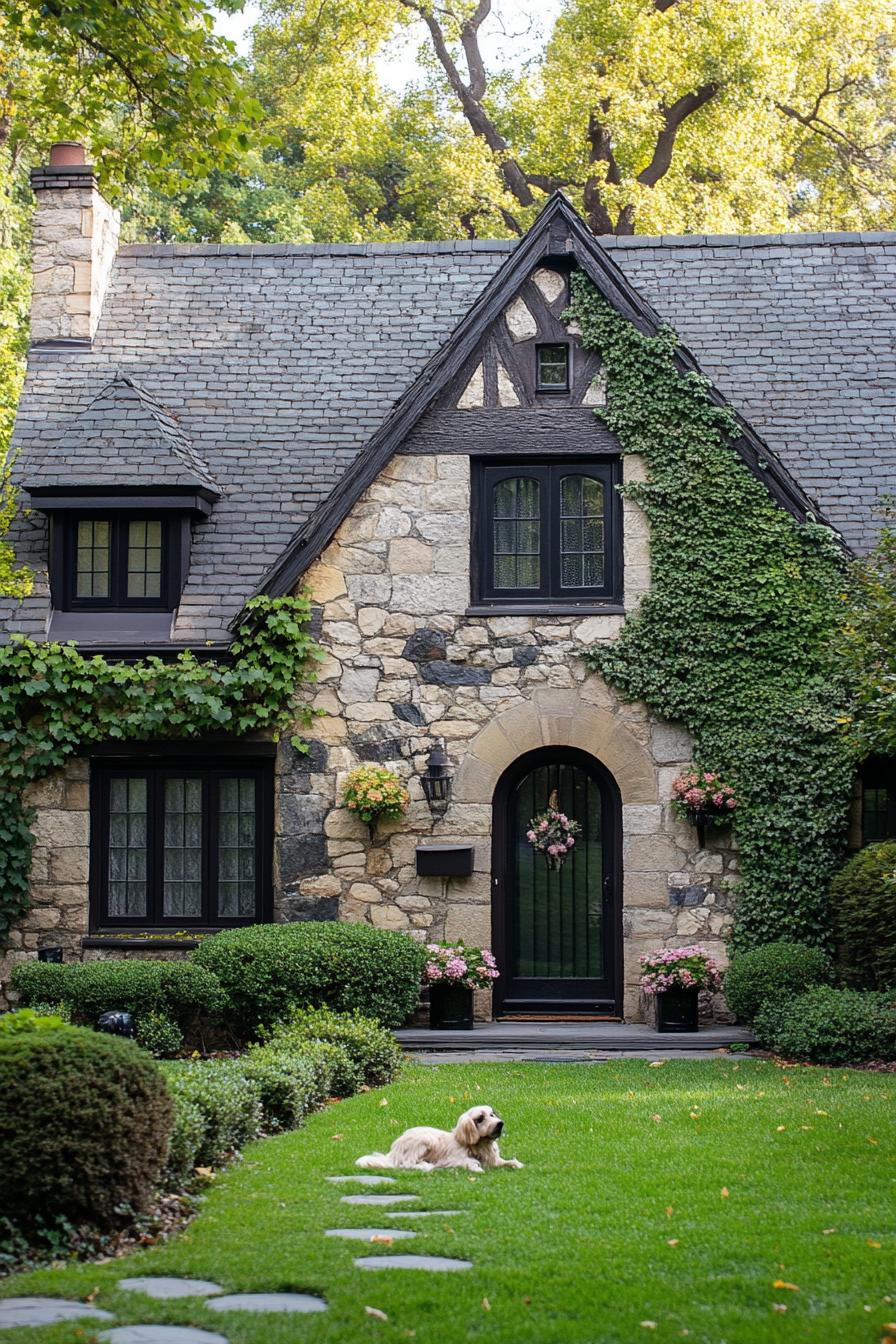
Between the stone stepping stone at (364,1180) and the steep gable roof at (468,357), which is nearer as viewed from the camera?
the stone stepping stone at (364,1180)

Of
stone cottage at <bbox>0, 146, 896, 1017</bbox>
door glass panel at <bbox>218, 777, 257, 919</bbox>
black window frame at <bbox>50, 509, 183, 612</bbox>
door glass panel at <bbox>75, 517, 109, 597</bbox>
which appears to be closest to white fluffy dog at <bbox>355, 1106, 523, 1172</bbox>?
stone cottage at <bbox>0, 146, 896, 1017</bbox>

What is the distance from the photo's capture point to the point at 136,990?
41.6 feet

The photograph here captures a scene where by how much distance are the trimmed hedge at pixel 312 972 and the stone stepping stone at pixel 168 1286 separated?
659 centimetres

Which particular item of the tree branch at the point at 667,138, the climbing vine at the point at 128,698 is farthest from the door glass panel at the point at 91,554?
the tree branch at the point at 667,138

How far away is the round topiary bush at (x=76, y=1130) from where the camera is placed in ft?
21.3

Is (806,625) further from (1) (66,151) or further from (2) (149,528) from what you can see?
(1) (66,151)

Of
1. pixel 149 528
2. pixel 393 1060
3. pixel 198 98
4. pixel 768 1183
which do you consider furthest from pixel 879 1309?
pixel 149 528

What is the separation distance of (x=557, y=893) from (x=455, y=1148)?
6372 mm

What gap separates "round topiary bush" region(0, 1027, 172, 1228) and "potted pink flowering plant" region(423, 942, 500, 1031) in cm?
659

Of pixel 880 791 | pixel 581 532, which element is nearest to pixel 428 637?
pixel 581 532

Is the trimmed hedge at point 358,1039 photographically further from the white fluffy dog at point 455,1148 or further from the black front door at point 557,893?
the white fluffy dog at point 455,1148

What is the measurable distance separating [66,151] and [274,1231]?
44.6 feet

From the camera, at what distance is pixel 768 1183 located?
7766 millimetres

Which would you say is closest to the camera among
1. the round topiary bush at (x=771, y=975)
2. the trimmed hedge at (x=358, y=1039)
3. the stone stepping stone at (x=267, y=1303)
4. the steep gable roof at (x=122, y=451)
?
the stone stepping stone at (x=267, y=1303)
